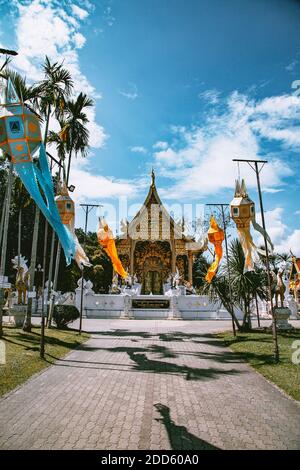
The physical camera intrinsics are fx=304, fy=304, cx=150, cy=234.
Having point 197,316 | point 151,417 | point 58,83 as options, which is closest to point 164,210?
point 197,316

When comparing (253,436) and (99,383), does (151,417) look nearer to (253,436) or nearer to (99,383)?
(253,436)

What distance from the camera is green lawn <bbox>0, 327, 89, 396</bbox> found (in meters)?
7.43

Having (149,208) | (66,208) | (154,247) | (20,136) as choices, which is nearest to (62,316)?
(66,208)

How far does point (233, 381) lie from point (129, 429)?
3.79m

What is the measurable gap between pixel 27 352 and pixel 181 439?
276 inches

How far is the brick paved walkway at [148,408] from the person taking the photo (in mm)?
4484

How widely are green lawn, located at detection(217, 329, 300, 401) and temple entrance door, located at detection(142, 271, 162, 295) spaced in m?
17.3

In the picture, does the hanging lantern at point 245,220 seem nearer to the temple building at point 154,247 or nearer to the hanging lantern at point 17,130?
the hanging lantern at point 17,130

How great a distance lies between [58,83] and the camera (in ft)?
48.3

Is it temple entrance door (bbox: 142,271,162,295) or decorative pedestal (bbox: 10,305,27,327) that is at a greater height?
temple entrance door (bbox: 142,271,162,295)

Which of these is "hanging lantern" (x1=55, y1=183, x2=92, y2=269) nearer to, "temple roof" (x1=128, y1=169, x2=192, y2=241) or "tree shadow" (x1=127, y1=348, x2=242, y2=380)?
"tree shadow" (x1=127, y1=348, x2=242, y2=380)

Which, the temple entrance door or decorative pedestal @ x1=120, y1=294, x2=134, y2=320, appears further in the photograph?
the temple entrance door

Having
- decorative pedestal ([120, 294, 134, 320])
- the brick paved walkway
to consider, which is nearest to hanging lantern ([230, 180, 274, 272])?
the brick paved walkway

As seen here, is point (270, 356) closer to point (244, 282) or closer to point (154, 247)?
point (244, 282)
